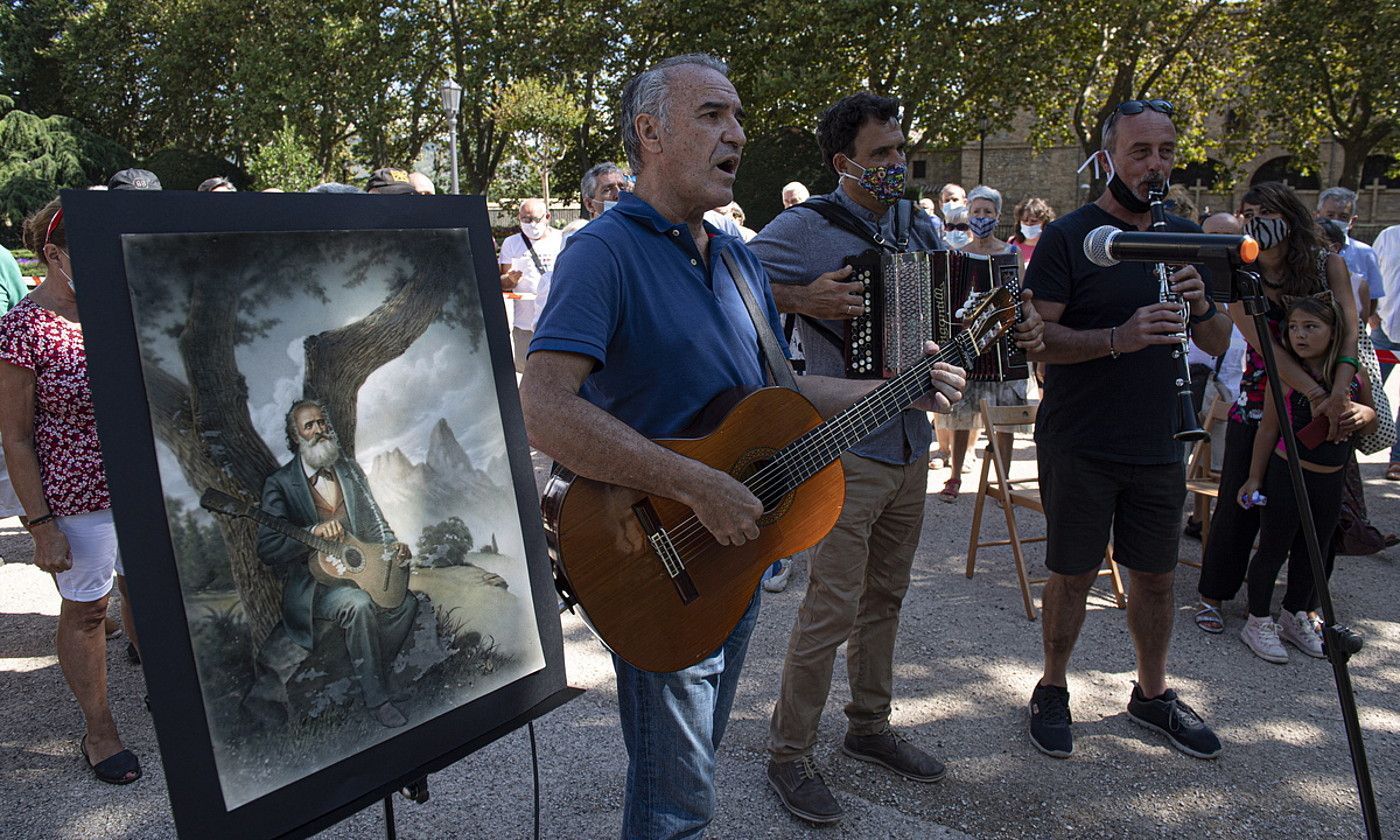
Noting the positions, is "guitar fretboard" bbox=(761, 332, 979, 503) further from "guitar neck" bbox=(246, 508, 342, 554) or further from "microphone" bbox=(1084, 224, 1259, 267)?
"guitar neck" bbox=(246, 508, 342, 554)

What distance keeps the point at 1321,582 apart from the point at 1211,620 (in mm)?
3004

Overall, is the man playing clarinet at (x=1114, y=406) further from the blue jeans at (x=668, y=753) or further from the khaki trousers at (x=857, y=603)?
the blue jeans at (x=668, y=753)

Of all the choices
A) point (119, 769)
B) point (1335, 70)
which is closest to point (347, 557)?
point (119, 769)

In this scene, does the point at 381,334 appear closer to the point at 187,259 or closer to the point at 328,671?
the point at 187,259

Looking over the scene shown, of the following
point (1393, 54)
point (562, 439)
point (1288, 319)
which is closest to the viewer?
point (562, 439)

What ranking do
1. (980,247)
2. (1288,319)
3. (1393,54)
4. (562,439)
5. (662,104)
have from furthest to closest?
(1393,54), (980,247), (1288,319), (662,104), (562,439)

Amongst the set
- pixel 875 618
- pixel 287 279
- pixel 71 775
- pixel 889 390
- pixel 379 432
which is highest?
pixel 287 279

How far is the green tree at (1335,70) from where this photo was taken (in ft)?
70.8

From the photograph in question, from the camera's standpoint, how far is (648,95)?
210 centimetres

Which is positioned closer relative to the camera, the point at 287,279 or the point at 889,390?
the point at 287,279

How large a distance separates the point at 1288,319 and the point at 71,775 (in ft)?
17.6

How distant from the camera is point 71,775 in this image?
3.43 m

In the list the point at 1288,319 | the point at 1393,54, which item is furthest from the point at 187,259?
the point at 1393,54

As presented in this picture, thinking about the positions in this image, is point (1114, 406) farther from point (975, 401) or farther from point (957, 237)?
point (957, 237)
